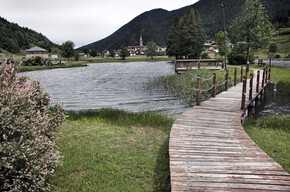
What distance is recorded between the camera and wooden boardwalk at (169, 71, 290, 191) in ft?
13.3

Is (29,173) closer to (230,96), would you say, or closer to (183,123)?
(183,123)

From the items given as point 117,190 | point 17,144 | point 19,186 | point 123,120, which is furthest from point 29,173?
point 123,120

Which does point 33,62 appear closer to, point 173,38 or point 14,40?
point 173,38

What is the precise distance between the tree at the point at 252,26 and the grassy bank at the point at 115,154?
990 inches

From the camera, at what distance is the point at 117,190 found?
4867 millimetres

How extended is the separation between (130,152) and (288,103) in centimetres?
1442

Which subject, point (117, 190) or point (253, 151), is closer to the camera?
point (117, 190)

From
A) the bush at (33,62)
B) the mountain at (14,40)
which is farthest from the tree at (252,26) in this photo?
the mountain at (14,40)

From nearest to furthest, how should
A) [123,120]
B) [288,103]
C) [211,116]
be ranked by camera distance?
[211,116], [123,120], [288,103]

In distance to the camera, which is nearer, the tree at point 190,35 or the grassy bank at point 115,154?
the grassy bank at point 115,154

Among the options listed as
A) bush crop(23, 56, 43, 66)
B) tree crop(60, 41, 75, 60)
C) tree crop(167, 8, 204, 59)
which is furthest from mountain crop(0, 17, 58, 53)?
tree crop(167, 8, 204, 59)

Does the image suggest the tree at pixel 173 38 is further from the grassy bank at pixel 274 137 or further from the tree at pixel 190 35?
the grassy bank at pixel 274 137

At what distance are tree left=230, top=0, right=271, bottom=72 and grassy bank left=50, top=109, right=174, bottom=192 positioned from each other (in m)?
25.1

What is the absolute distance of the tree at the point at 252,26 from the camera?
92.4 feet
